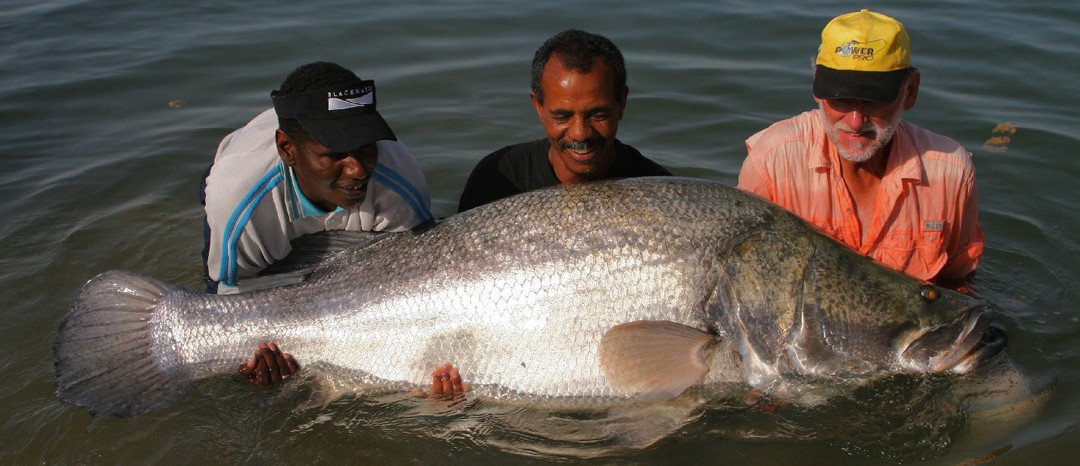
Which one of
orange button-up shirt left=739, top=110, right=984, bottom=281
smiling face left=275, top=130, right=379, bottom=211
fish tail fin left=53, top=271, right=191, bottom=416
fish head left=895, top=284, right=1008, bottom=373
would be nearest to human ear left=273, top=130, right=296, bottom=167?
smiling face left=275, top=130, right=379, bottom=211

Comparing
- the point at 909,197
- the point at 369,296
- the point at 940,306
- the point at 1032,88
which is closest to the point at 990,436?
the point at 940,306

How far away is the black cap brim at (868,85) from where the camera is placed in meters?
3.82

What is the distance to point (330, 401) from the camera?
3924mm

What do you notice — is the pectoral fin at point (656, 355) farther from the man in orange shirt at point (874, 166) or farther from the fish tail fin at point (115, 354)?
the fish tail fin at point (115, 354)

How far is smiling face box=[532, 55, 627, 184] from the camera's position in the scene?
4.16 meters

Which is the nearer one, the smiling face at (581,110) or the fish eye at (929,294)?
the fish eye at (929,294)

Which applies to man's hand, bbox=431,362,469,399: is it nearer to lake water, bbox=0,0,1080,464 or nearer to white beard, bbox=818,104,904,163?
lake water, bbox=0,0,1080,464

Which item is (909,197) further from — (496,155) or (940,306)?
(496,155)

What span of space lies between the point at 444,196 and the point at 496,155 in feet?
5.40

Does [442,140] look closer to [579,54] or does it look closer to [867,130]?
[579,54]

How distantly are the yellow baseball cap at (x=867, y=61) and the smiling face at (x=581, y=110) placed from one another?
93cm

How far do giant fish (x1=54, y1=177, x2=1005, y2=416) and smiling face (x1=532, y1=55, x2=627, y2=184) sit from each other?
1.50 ft

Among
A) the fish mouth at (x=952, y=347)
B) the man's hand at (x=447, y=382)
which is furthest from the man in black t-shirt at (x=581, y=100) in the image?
the fish mouth at (x=952, y=347)

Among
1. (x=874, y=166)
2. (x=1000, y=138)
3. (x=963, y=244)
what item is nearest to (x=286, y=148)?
(x=874, y=166)
